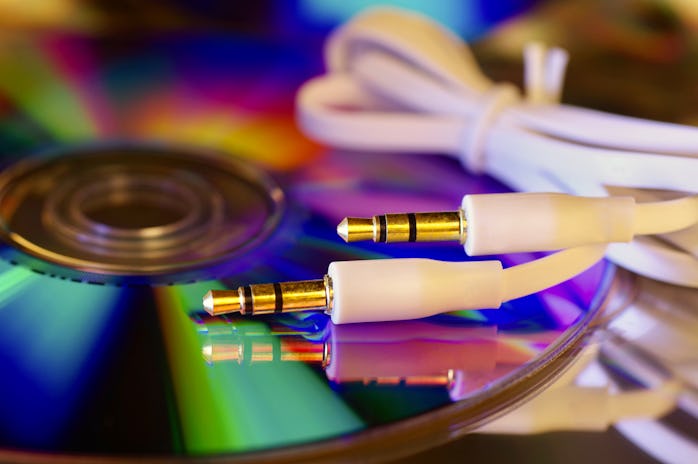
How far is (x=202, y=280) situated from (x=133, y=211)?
0.14 m

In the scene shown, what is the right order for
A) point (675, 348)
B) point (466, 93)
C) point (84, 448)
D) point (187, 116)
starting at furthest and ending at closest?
point (187, 116)
point (466, 93)
point (675, 348)
point (84, 448)

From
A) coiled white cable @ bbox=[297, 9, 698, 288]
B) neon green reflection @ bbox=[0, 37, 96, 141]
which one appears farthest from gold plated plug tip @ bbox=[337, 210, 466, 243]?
neon green reflection @ bbox=[0, 37, 96, 141]

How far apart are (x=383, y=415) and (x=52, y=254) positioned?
29cm

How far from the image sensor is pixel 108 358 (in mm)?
553

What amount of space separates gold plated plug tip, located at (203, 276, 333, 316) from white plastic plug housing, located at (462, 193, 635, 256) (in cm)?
9

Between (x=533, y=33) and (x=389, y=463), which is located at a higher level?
(x=533, y=33)

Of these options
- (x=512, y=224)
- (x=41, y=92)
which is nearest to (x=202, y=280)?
(x=512, y=224)

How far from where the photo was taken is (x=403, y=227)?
533mm

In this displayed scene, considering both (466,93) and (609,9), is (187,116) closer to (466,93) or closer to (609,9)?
(466,93)

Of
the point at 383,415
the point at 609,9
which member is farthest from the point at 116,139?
the point at 609,9

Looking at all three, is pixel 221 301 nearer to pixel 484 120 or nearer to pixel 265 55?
pixel 484 120

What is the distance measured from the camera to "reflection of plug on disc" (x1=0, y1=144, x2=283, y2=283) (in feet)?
2.18

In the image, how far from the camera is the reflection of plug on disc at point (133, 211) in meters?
0.66

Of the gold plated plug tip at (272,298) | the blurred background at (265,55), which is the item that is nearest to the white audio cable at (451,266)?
the gold plated plug tip at (272,298)
